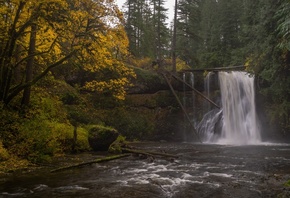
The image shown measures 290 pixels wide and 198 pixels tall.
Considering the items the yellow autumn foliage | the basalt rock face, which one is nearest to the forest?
the yellow autumn foliage

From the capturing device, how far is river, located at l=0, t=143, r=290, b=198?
7.11 metres

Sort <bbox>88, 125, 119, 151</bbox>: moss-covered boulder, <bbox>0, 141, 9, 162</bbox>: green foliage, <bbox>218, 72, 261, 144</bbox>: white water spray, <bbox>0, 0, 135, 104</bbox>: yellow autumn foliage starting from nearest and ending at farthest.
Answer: <bbox>0, 141, 9, 162</bbox>: green foliage < <bbox>0, 0, 135, 104</bbox>: yellow autumn foliage < <bbox>88, 125, 119, 151</bbox>: moss-covered boulder < <bbox>218, 72, 261, 144</bbox>: white water spray

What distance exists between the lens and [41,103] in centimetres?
1503

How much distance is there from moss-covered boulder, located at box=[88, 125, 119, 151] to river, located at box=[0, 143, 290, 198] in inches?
137

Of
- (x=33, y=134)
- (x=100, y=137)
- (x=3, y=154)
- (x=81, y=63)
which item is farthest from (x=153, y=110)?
(x=3, y=154)

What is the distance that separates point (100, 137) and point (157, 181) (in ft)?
23.7

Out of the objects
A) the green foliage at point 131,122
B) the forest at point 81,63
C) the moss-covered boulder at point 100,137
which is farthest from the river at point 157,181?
the green foliage at point 131,122

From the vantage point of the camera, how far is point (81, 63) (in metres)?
12.9

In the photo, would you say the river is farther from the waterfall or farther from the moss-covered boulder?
the waterfall

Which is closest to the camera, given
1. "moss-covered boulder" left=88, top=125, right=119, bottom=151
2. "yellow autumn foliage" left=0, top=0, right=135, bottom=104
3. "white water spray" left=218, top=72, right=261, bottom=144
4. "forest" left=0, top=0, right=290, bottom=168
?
"yellow autumn foliage" left=0, top=0, right=135, bottom=104

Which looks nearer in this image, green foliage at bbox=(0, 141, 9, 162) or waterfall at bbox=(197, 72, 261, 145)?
green foliage at bbox=(0, 141, 9, 162)

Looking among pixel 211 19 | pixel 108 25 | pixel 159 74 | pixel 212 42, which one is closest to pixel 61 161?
pixel 108 25

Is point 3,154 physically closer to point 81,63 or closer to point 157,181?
point 81,63

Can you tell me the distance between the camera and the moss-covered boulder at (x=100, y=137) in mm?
15109
